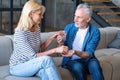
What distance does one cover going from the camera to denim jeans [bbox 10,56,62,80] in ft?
8.62

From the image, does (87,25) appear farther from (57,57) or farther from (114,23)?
(114,23)

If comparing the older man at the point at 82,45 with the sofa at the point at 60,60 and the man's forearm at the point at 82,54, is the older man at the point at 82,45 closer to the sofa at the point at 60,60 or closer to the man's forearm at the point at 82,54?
the man's forearm at the point at 82,54

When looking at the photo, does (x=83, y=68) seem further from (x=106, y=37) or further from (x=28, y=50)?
(x=106, y=37)

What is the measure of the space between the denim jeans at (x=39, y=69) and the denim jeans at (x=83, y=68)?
1.32 feet

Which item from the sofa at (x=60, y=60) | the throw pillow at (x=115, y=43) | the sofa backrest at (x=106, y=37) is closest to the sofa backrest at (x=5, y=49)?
the sofa at (x=60, y=60)

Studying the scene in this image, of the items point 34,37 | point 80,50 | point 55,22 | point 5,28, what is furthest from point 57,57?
point 55,22

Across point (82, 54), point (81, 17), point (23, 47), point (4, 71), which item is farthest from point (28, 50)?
point (81, 17)

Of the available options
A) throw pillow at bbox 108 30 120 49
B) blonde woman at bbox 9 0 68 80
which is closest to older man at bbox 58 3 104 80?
blonde woman at bbox 9 0 68 80

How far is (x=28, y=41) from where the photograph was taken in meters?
2.80

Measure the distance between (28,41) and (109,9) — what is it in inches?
228

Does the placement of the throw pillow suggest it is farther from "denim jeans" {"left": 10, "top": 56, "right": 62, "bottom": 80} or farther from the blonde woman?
"denim jeans" {"left": 10, "top": 56, "right": 62, "bottom": 80}

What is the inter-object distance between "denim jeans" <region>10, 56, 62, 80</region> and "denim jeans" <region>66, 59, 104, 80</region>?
0.40m

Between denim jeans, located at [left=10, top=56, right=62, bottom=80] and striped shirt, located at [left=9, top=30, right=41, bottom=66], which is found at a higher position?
striped shirt, located at [left=9, top=30, right=41, bottom=66]

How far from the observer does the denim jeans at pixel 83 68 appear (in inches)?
118
